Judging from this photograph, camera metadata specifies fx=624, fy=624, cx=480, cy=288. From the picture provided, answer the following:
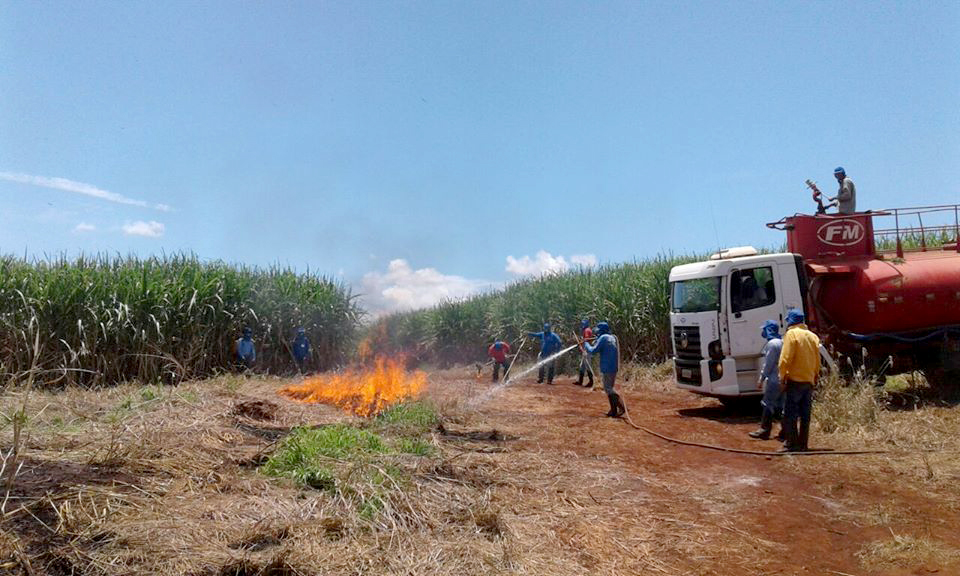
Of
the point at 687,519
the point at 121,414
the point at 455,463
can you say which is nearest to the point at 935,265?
the point at 687,519

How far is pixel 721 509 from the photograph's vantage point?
608 centimetres

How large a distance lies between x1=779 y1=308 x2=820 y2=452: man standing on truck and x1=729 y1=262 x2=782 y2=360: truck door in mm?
2583

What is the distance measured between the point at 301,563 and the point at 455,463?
9.95ft

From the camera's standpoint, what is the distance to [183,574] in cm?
373

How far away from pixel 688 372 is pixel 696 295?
1437 mm

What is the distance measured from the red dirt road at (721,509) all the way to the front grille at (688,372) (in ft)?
5.51

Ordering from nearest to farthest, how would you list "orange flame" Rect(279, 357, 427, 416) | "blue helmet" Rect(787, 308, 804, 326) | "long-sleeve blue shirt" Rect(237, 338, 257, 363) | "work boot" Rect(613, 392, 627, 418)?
"blue helmet" Rect(787, 308, 804, 326) → "orange flame" Rect(279, 357, 427, 416) → "work boot" Rect(613, 392, 627, 418) → "long-sleeve blue shirt" Rect(237, 338, 257, 363)

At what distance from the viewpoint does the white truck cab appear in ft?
35.4

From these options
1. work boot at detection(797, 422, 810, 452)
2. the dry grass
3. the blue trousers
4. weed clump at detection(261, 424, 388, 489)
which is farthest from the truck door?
weed clump at detection(261, 424, 388, 489)

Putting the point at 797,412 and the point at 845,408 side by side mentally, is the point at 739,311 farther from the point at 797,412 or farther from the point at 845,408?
the point at 797,412

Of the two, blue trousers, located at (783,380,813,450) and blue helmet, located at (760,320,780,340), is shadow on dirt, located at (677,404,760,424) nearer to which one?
blue helmet, located at (760,320,780,340)

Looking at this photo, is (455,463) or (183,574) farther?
(455,463)

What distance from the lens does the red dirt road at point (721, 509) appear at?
4.85m

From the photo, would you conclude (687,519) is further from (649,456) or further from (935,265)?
(935,265)
